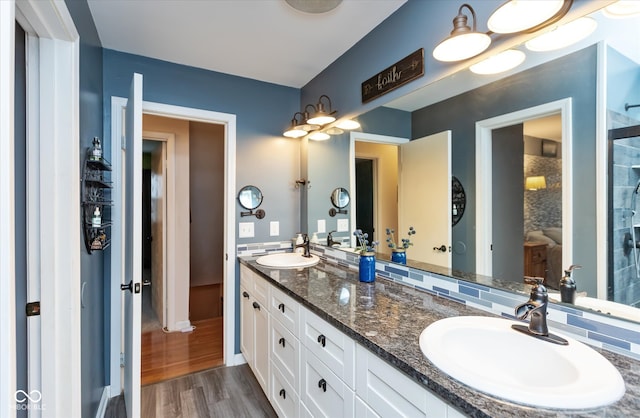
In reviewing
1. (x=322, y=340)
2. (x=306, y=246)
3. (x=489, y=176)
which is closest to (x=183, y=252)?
(x=306, y=246)

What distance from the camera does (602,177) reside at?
984mm

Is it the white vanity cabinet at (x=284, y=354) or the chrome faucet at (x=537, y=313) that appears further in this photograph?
→ the white vanity cabinet at (x=284, y=354)

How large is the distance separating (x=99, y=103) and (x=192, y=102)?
62 centimetres

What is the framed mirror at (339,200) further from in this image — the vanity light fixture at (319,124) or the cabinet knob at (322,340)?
the cabinet knob at (322,340)

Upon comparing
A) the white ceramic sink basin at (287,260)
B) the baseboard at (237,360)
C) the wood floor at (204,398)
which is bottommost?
the wood floor at (204,398)

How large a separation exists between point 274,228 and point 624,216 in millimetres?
2212

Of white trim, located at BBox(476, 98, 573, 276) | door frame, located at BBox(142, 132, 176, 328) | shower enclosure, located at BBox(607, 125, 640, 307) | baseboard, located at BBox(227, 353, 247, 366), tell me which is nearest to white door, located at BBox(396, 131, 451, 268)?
white trim, located at BBox(476, 98, 573, 276)

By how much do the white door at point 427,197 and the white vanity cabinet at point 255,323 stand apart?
96cm

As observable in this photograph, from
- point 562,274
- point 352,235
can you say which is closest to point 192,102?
point 352,235

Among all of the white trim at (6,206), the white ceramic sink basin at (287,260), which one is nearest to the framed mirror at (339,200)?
the white ceramic sink basin at (287,260)

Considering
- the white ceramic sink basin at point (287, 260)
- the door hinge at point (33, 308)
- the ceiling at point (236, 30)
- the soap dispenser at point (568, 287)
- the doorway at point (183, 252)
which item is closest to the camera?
the soap dispenser at point (568, 287)

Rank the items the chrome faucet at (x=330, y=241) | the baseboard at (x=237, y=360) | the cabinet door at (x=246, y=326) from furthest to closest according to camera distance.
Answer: the baseboard at (x=237, y=360) < the chrome faucet at (x=330, y=241) < the cabinet door at (x=246, y=326)

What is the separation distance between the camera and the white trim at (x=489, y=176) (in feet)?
3.48

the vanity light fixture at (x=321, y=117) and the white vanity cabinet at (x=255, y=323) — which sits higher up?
the vanity light fixture at (x=321, y=117)
